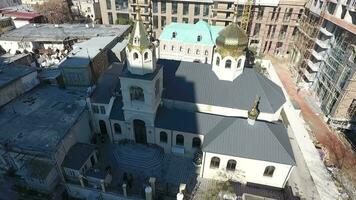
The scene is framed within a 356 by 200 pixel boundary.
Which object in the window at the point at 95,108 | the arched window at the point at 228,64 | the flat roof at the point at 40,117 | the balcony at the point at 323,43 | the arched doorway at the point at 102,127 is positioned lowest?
the arched doorway at the point at 102,127

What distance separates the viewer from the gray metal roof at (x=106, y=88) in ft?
117

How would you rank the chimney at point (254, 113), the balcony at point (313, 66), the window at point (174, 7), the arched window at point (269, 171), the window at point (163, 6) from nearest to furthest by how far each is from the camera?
the chimney at point (254, 113), the arched window at point (269, 171), the balcony at point (313, 66), the window at point (174, 7), the window at point (163, 6)

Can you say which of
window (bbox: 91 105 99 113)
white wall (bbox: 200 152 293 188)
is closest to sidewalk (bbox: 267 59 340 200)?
white wall (bbox: 200 152 293 188)

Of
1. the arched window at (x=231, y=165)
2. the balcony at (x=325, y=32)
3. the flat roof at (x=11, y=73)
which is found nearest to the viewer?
the arched window at (x=231, y=165)

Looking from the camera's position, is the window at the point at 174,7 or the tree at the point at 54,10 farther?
the tree at the point at 54,10

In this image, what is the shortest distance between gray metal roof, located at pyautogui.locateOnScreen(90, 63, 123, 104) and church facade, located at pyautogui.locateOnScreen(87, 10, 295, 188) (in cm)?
15

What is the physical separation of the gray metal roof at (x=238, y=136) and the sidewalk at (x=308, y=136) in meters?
8.62

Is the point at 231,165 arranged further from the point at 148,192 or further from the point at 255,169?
the point at 148,192

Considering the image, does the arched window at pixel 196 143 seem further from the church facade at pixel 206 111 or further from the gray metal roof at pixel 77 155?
the gray metal roof at pixel 77 155

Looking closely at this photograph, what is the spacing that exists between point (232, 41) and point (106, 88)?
2055cm

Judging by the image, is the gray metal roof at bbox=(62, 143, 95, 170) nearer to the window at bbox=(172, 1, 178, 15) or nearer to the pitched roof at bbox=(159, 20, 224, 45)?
the pitched roof at bbox=(159, 20, 224, 45)

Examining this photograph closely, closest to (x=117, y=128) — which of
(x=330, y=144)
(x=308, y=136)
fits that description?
(x=308, y=136)

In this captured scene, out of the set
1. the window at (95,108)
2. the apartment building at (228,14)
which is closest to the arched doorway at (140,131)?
the window at (95,108)

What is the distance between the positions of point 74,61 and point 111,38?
15671 mm
